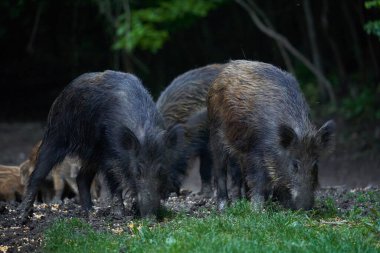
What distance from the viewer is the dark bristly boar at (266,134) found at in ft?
28.1

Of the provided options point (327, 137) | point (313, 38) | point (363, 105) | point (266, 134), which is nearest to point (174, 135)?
point (266, 134)

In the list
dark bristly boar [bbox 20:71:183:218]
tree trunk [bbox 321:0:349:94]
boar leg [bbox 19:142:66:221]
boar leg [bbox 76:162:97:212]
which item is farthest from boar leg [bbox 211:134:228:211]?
tree trunk [bbox 321:0:349:94]

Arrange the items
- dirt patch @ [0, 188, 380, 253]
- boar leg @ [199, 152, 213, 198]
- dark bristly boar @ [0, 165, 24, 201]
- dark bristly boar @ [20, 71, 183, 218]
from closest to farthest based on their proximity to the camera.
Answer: dirt patch @ [0, 188, 380, 253], dark bristly boar @ [20, 71, 183, 218], boar leg @ [199, 152, 213, 198], dark bristly boar @ [0, 165, 24, 201]

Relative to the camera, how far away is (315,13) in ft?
68.0

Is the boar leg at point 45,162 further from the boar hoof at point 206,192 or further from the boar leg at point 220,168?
the boar hoof at point 206,192

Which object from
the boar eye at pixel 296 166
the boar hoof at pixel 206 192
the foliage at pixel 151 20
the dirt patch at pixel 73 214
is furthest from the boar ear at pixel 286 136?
the foliage at pixel 151 20

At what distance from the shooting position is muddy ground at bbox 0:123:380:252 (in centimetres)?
808

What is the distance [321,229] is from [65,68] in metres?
14.8

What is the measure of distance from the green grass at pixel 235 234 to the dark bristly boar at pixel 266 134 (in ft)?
1.44

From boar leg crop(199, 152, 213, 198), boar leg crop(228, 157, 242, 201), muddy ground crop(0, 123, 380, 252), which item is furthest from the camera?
boar leg crop(199, 152, 213, 198)

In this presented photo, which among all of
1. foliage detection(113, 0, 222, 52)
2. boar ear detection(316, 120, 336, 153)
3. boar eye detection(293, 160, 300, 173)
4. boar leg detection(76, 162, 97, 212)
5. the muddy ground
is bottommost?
the muddy ground

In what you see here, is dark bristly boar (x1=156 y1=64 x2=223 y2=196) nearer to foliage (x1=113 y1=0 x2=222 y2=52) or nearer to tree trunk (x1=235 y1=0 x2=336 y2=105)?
foliage (x1=113 y1=0 x2=222 y2=52)

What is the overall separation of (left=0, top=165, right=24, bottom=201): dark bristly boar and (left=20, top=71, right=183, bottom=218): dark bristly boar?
263cm

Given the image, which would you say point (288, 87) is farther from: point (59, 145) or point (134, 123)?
point (59, 145)
